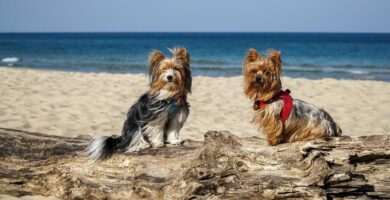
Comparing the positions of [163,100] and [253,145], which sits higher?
[163,100]

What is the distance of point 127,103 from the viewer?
11805mm

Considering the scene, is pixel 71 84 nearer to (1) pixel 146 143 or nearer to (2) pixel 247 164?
(1) pixel 146 143

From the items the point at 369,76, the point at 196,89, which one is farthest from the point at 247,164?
the point at 369,76

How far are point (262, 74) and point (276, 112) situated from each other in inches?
16.6

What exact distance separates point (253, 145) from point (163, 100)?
1.17m

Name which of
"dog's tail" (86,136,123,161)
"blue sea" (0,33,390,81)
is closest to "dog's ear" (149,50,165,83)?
"dog's tail" (86,136,123,161)

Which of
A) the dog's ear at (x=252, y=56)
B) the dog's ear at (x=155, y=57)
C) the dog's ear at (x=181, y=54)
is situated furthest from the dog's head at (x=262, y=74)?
the dog's ear at (x=155, y=57)

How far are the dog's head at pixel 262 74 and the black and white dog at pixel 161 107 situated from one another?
0.71m

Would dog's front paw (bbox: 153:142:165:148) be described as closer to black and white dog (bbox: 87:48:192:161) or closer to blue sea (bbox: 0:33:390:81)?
black and white dog (bbox: 87:48:192:161)

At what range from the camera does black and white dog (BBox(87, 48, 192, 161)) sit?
512cm

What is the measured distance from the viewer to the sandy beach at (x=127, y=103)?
9.16 m

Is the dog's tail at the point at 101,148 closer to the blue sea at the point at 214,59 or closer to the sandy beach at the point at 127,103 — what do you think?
the sandy beach at the point at 127,103

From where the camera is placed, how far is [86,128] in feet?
29.2

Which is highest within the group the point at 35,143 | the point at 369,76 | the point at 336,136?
the point at 369,76
